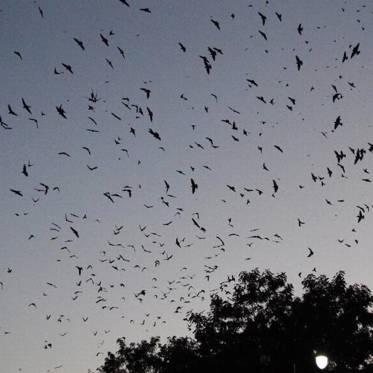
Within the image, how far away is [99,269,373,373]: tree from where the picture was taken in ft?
107

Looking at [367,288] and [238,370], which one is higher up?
[367,288]

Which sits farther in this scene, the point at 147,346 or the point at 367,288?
the point at 147,346

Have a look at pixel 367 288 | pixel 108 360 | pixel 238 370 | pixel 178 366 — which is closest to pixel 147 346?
pixel 108 360

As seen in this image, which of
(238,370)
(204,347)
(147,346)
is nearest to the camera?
(238,370)

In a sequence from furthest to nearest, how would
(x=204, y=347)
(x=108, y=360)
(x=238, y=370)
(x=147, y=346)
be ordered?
1. (x=108, y=360)
2. (x=147, y=346)
3. (x=204, y=347)
4. (x=238, y=370)

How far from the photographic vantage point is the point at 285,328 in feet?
110

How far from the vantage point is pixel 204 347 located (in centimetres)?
3419

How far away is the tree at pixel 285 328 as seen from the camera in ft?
107

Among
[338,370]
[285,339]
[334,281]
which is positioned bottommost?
[338,370]

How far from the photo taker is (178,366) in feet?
117

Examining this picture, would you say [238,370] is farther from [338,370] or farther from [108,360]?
[108,360]

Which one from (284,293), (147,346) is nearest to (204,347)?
(284,293)

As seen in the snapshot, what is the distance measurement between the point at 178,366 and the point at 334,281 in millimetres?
14376

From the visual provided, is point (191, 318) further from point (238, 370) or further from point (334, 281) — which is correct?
point (334, 281)
